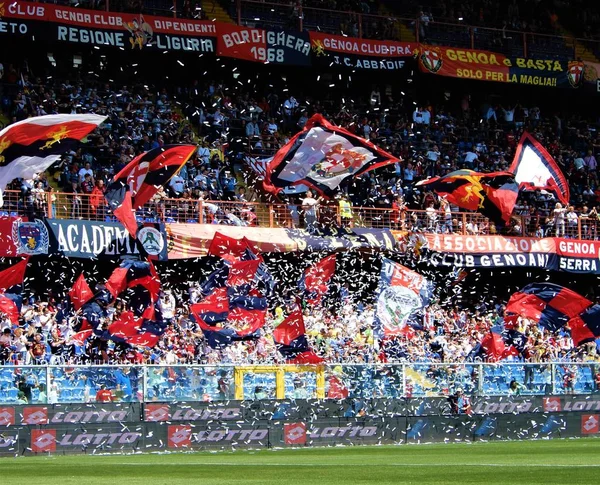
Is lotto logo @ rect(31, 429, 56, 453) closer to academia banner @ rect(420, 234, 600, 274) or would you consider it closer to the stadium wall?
the stadium wall

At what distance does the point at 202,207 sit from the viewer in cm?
3077

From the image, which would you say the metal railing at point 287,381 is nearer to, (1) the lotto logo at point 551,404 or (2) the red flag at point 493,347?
(1) the lotto logo at point 551,404

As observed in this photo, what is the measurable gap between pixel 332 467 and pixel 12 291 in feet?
33.6

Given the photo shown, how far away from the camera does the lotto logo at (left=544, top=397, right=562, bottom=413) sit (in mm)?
27453

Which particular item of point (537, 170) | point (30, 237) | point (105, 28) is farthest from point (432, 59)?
point (30, 237)

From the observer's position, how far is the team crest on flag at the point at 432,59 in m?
40.4

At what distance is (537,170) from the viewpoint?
3412cm

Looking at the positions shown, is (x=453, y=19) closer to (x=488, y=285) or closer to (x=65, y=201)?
(x=488, y=285)

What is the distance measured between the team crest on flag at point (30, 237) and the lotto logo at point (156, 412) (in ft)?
19.3

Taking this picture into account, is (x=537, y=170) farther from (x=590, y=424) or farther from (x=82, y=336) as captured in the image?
(x=82, y=336)

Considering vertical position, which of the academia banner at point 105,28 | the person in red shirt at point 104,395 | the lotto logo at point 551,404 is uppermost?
the academia banner at point 105,28

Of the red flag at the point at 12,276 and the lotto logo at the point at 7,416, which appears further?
the red flag at the point at 12,276

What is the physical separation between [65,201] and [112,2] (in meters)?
8.90

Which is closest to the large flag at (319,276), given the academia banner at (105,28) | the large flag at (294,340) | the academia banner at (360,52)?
the large flag at (294,340)
